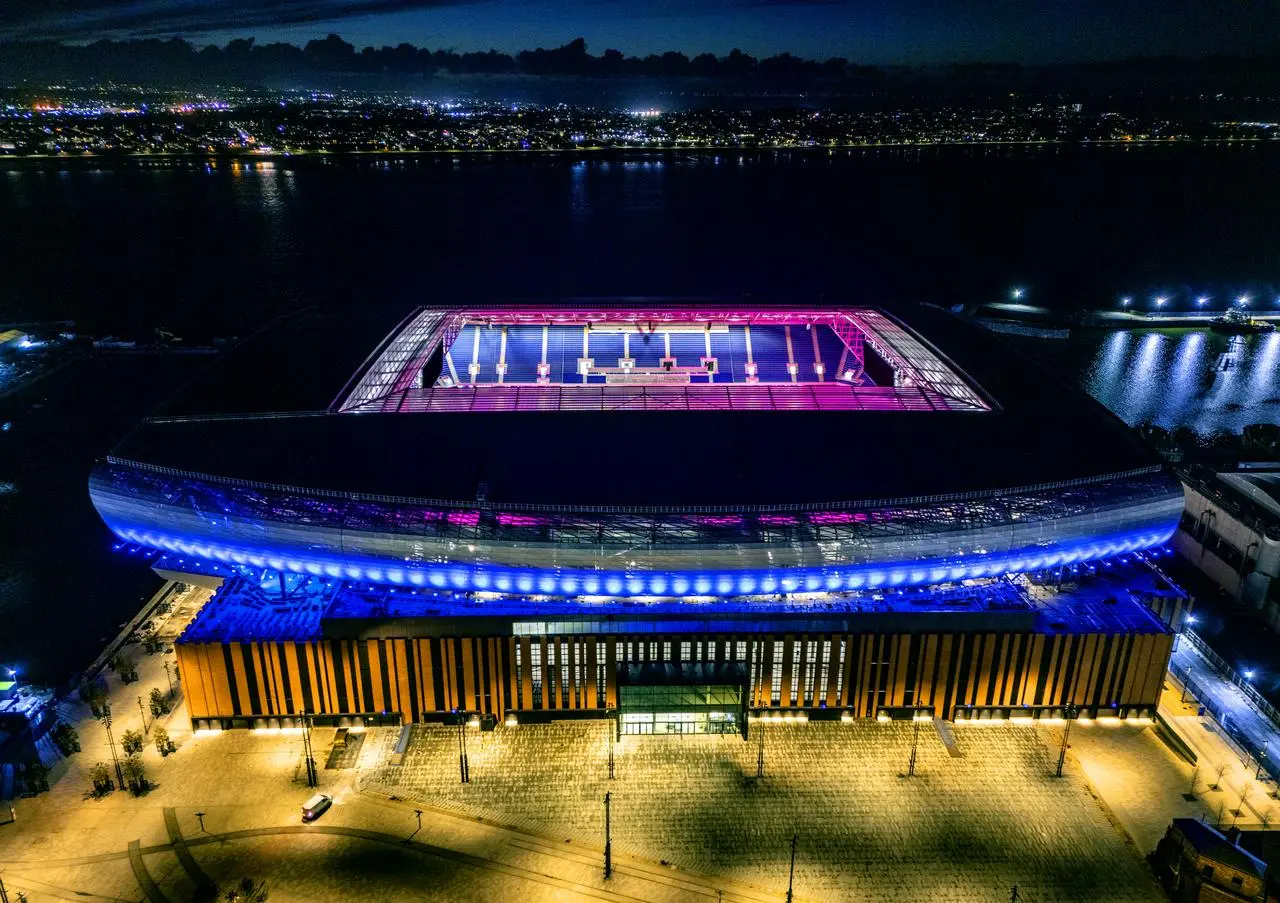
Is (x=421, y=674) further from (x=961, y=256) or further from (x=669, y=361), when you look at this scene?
(x=961, y=256)

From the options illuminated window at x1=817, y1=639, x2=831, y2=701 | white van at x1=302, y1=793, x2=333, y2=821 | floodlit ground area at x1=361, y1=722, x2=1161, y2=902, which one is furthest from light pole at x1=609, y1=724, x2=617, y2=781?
white van at x1=302, y1=793, x2=333, y2=821

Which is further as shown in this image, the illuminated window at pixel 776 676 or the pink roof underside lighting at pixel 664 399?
the pink roof underside lighting at pixel 664 399

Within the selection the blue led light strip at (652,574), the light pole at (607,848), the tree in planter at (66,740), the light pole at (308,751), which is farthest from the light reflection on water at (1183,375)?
the tree in planter at (66,740)

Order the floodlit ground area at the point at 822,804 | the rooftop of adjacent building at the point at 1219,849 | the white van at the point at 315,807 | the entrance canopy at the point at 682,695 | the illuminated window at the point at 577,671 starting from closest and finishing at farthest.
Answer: the rooftop of adjacent building at the point at 1219,849, the floodlit ground area at the point at 822,804, the white van at the point at 315,807, the entrance canopy at the point at 682,695, the illuminated window at the point at 577,671

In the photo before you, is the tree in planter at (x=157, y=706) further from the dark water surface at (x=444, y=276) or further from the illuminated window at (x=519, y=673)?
the illuminated window at (x=519, y=673)

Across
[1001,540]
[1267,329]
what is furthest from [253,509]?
[1267,329]

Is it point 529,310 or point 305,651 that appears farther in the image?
point 529,310
